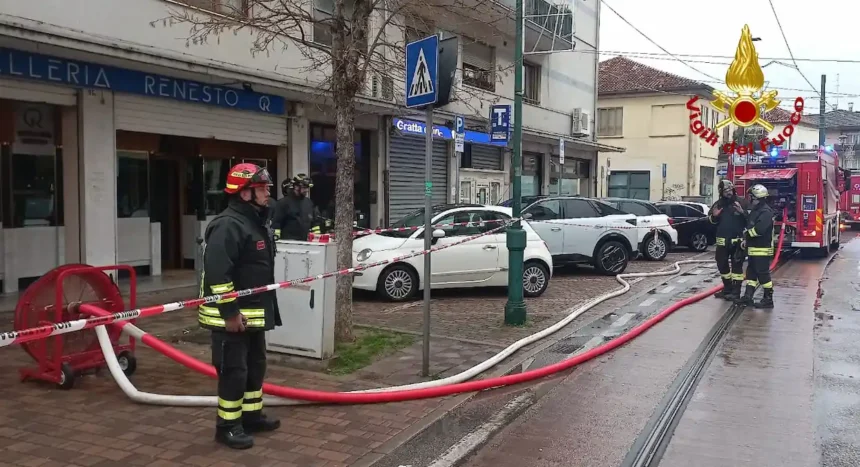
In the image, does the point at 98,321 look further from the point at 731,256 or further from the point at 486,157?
the point at 486,157

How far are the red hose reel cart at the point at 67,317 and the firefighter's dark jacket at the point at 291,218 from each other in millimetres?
3564

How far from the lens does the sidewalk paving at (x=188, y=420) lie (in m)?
4.62

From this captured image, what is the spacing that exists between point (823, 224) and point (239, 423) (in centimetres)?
1801

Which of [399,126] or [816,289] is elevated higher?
[399,126]

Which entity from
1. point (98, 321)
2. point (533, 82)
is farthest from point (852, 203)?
point (98, 321)

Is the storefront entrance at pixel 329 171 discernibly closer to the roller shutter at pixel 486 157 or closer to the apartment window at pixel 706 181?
the roller shutter at pixel 486 157

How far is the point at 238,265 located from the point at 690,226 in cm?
1908

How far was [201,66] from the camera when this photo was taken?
1093 cm

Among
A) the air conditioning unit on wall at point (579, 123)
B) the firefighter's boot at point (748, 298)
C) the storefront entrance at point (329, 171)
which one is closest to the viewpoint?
the firefighter's boot at point (748, 298)

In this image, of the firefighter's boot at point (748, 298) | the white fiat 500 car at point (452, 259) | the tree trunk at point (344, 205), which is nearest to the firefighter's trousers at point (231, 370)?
the tree trunk at point (344, 205)

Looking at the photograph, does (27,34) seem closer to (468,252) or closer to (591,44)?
(468,252)

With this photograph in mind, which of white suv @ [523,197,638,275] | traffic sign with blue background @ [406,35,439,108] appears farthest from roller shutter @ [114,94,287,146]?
traffic sign with blue background @ [406,35,439,108]

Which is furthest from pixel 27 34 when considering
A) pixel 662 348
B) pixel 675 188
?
pixel 675 188

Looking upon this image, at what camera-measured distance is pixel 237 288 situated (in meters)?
4.85
